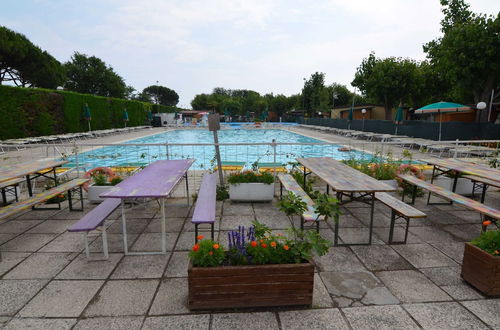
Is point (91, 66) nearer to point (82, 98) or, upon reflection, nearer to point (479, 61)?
point (82, 98)

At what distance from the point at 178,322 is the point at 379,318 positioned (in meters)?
1.71

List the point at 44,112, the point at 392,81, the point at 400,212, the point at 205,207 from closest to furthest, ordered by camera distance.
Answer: the point at 205,207 < the point at 400,212 < the point at 44,112 < the point at 392,81

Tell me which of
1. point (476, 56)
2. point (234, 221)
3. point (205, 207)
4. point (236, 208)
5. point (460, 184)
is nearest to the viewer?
point (205, 207)

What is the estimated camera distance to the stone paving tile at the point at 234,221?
4.25 meters

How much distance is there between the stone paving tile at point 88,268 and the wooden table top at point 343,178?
9.46 ft

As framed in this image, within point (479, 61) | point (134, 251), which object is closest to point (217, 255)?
point (134, 251)

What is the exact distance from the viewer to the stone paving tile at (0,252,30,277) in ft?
10.2

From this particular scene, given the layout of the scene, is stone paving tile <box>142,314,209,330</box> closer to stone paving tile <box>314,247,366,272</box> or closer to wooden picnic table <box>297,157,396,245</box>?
stone paving tile <box>314,247,366,272</box>

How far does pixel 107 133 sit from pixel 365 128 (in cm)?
2220

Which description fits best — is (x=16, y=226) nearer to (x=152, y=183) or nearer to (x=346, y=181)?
(x=152, y=183)

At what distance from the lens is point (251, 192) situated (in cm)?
534

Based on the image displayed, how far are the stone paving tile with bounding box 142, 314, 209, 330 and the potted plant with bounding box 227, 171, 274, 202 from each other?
3.11 m

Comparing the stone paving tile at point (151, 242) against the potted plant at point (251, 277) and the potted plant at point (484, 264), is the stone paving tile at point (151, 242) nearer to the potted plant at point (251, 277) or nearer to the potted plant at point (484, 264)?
the potted plant at point (251, 277)

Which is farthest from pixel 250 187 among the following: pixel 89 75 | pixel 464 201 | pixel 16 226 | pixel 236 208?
pixel 89 75
